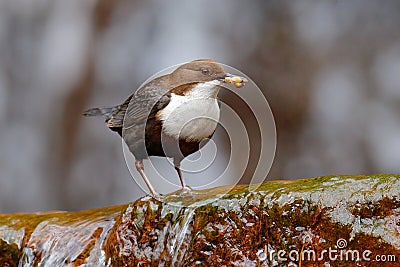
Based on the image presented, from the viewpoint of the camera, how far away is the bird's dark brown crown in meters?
3.40

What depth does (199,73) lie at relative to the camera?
3.41 m

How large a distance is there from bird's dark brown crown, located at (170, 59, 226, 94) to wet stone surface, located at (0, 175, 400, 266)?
587 mm

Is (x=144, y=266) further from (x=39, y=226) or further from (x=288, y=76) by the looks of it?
(x=288, y=76)

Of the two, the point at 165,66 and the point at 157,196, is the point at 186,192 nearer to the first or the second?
the point at 157,196

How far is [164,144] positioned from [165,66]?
4.12 meters

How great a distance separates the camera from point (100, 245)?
3559mm

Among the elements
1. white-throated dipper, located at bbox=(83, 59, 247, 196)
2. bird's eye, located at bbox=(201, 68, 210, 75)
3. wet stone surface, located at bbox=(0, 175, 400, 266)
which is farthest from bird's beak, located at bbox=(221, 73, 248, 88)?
wet stone surface, located at bbox=(0, 175, 400, 266)

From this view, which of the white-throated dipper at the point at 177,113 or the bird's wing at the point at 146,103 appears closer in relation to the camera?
the white-throated dipper at the point at 177,113

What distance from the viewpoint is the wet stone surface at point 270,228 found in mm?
2840

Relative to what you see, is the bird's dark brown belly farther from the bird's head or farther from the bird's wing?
the bird's head

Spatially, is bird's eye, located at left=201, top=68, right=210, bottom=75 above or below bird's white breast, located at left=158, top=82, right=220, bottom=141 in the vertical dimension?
above
